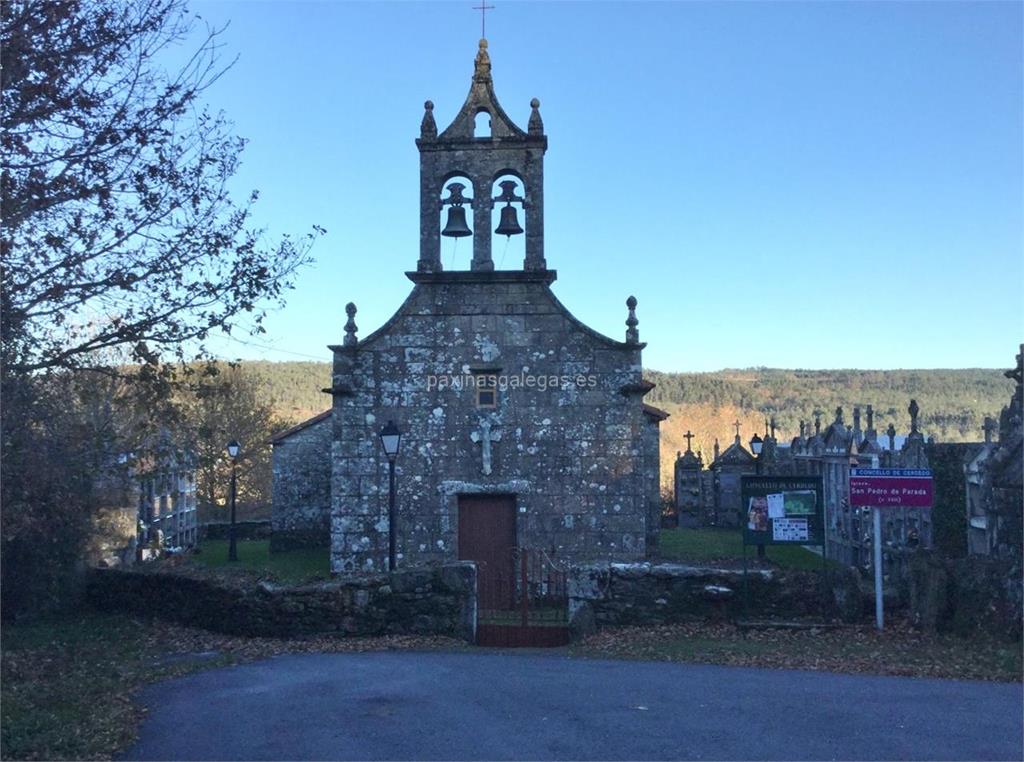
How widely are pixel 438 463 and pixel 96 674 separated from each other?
7.20 meters

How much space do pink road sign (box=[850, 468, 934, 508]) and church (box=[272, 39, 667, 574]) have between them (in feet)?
16.2


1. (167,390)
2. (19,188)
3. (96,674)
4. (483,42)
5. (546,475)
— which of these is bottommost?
(96,674)

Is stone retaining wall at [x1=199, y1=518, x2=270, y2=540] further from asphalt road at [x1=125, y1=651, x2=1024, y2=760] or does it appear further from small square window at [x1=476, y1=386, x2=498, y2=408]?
asphalt road at [x1=125, y1=651, x2=1024, y2=760]

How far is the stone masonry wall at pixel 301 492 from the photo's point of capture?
25203 millimetres

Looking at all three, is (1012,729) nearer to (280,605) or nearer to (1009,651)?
(1009,651)

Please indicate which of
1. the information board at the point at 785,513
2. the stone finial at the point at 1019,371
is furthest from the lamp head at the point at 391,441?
the stone finial at the point at 1019,371

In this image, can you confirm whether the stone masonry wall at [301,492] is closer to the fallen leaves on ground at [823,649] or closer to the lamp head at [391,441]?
the lamp head at [391,441]

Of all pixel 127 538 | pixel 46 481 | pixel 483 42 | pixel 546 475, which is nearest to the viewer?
pixel 46 481

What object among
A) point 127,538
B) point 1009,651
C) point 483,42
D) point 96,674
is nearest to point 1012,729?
point 1009,651

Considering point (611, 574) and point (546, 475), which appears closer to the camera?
point (611, 574)

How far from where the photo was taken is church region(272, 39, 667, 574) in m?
16.0

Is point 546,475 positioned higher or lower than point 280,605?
higher

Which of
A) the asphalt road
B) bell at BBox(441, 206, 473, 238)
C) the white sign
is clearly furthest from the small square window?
the asphalt road

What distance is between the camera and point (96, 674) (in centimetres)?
1002
